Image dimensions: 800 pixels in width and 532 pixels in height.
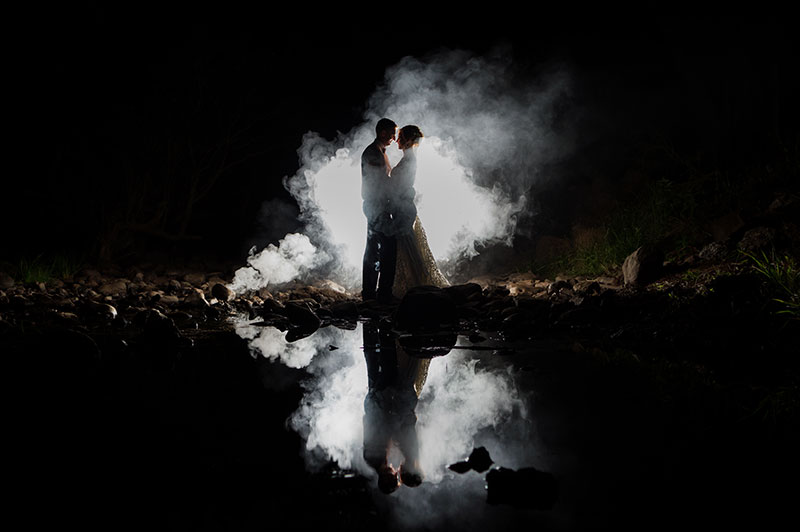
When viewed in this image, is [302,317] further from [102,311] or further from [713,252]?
[713,252]

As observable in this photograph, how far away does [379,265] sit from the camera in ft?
22.0

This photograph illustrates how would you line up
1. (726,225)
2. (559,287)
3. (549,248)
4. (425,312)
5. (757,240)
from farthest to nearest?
(549,248), (559,287), (726,225), (757,240), (425,312)

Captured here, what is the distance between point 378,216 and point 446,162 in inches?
82.3

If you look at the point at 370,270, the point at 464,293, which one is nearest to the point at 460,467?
the point at 464,293

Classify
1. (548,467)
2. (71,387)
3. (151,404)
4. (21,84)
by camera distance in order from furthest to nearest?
(21,84)
(71,387)
(151,404)
(548,467)

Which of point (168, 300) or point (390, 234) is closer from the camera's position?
point (390, 234)

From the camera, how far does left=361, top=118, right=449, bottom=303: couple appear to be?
20.7ft

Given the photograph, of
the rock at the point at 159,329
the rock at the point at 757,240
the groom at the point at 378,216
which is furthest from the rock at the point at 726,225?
the rock at the point at 159,329

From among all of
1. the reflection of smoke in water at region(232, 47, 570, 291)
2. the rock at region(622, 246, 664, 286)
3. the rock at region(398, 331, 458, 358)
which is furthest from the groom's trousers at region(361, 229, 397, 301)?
the rock at region(622, 246, 664, 286)

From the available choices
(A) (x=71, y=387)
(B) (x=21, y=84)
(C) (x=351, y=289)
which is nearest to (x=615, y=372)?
(A) (x=71, y=387)

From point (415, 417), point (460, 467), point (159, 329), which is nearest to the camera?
point (460, 467)

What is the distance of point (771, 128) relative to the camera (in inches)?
338

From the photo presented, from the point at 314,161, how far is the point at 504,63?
12.2ft

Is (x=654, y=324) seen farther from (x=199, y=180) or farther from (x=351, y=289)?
(x=199, y=180)
